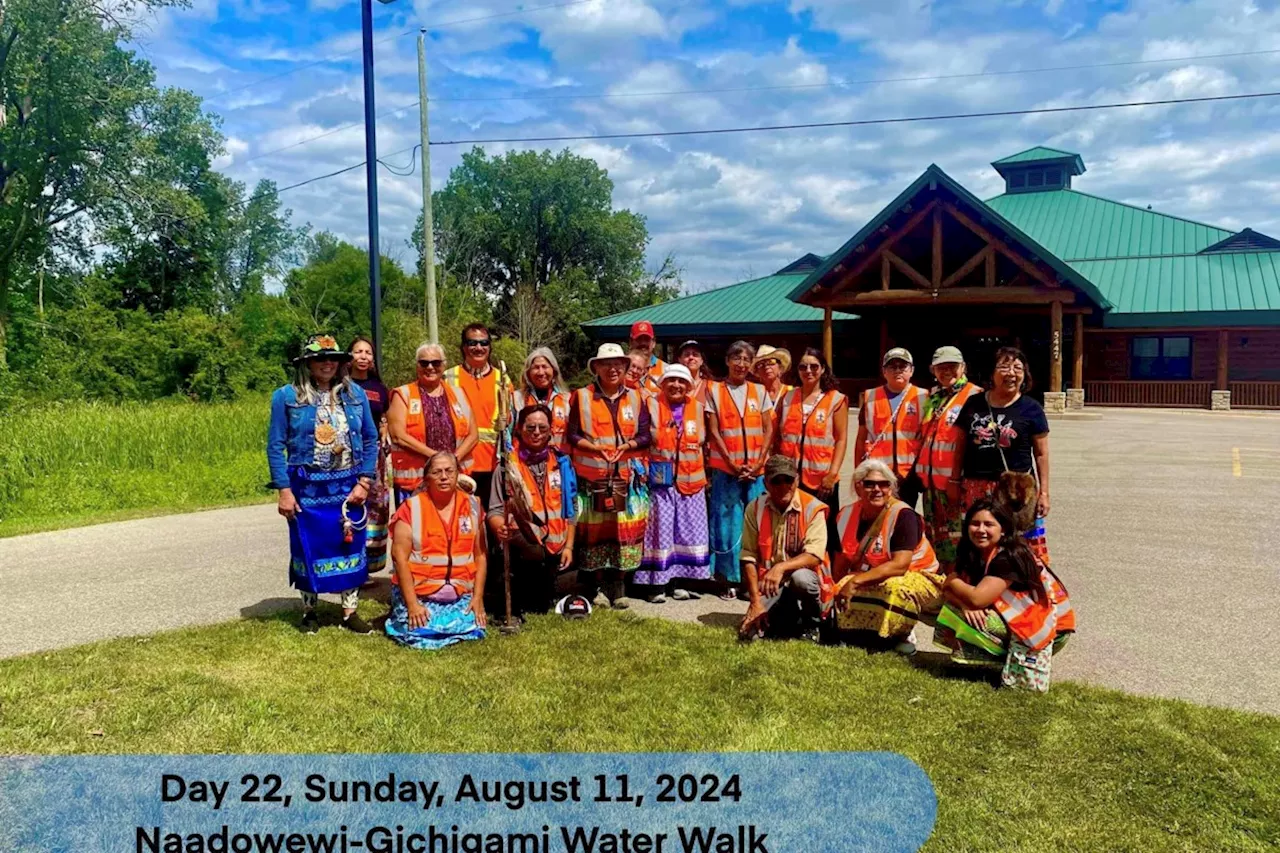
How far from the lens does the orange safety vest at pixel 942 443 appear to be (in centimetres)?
496

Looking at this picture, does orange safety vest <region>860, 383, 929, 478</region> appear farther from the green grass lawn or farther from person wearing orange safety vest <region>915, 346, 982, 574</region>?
the green grass lawn

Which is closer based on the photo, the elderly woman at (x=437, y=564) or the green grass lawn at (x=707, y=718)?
the green grass lawn at (x=707, y=718)

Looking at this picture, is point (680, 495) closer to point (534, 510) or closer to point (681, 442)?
point (681, 442)

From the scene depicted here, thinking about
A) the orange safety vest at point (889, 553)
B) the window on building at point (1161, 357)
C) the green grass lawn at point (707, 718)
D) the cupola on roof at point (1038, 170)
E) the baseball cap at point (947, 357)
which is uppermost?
the cupola on roof at point (1038, 170)

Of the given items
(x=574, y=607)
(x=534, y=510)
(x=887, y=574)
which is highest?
(x=534, y=510)

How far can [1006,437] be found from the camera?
460 centimetres

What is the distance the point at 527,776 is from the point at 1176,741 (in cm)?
266

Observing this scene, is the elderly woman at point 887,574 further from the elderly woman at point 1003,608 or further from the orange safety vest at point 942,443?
the orange safety vest at point 942,443

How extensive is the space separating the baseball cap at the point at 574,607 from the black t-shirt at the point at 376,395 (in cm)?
177

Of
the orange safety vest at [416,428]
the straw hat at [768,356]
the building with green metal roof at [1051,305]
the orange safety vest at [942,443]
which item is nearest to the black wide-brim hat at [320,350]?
the orange safety vest at [416,428]

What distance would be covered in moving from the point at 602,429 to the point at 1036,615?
9.08 feet

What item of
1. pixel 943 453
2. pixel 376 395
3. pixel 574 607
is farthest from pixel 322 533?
pixel 943 453

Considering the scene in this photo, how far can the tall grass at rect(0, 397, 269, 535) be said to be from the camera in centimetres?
959

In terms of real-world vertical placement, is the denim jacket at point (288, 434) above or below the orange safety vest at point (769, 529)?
above
